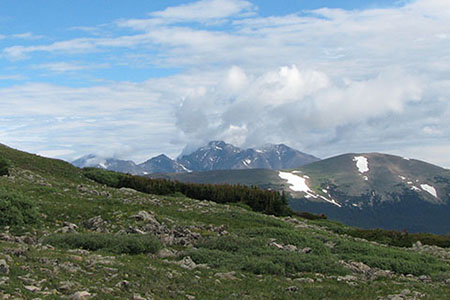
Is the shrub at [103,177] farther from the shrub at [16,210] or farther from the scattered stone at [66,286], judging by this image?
the scattered stone at [66,286]

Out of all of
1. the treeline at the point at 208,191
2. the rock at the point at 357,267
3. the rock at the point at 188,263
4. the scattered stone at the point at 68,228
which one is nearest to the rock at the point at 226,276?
the rock at the point at 188,263

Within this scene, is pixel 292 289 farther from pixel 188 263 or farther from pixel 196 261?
pixel 196 261

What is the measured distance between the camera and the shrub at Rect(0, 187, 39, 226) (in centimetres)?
2184

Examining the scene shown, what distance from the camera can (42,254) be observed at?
1530 cm

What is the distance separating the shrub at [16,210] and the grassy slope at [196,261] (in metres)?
0.52

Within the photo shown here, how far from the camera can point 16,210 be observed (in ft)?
72.4

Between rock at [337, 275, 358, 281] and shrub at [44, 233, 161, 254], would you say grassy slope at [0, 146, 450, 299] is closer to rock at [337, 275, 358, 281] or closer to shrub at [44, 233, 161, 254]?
rock at [337, 275, 358, 281]

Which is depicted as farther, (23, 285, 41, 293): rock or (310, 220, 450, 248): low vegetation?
(310, 220, 450, 248): low vegetation

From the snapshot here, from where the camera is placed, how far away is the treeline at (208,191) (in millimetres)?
47312

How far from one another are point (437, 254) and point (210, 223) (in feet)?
46.6

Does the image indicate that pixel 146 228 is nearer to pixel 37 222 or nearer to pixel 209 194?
pixel 37 222

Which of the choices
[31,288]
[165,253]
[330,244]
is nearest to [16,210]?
[165,253]

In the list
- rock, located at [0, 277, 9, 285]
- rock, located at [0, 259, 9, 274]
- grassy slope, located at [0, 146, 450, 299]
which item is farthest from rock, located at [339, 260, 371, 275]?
rock, located at [0, 277, 9, 285]

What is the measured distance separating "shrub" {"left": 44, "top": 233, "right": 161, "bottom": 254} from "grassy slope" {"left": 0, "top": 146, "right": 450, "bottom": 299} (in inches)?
29.2
